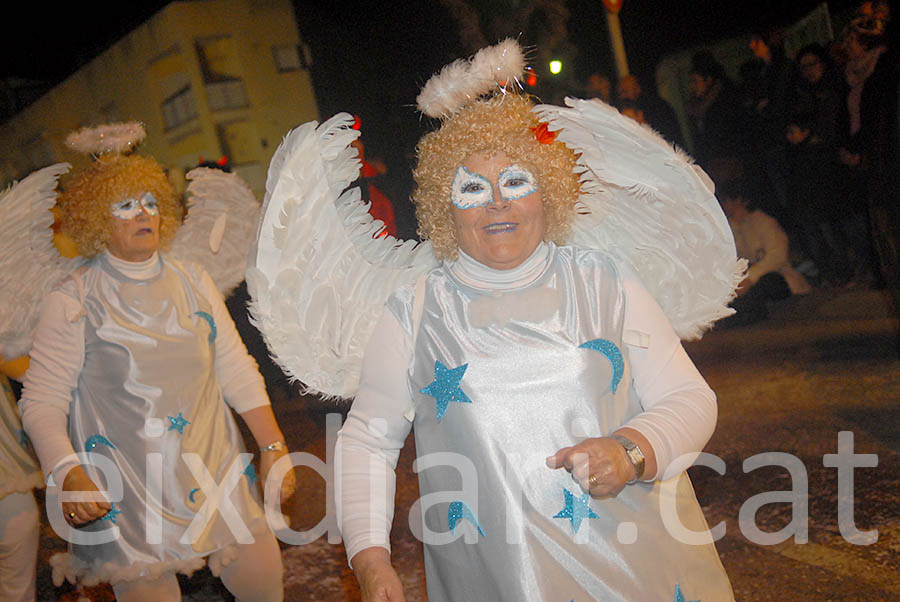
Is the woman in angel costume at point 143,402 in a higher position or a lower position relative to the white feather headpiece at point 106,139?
lower

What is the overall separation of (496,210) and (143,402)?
1906 mm

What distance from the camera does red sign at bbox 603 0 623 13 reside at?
25.6 ft

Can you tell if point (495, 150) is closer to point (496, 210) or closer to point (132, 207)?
point (496, 210)

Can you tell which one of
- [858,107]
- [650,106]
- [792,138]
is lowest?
[792,138]

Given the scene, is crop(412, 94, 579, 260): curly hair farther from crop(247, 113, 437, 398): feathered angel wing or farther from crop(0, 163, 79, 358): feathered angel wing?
crop(0, 163, 79, 358): feathered angel wing

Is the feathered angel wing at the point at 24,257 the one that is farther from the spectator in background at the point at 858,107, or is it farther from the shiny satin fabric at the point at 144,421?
the spectator in background at the point at 858,107

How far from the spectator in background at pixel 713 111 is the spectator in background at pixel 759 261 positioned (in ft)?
1.15

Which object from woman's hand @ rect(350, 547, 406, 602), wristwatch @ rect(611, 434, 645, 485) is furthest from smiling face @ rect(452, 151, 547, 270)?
woman's hand @ rect(350, 547, 406, 602)

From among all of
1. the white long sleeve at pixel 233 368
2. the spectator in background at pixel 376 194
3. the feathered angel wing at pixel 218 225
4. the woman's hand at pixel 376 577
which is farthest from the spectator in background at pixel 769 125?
the woman's hand at pixel 376 577

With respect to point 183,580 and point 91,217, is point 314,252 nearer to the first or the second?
point 91,217

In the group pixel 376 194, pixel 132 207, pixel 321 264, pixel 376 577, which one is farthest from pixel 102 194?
pixel 376 194

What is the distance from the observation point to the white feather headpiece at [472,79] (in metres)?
1.97

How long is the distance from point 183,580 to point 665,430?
354 centimetres

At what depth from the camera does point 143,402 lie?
3.18 m
